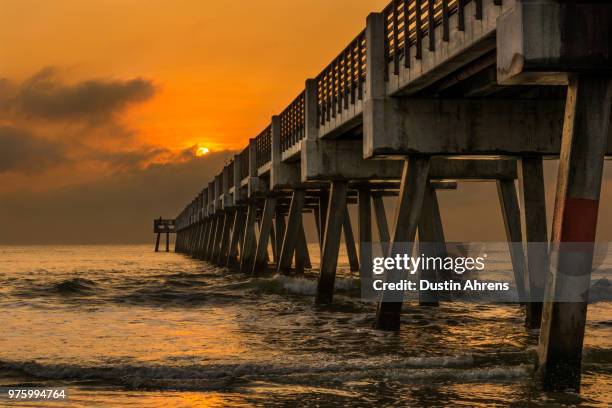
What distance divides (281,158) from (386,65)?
1435 cm

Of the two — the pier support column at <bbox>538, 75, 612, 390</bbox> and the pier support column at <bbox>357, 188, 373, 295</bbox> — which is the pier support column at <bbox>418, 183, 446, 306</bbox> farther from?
the pier support column at <bbox>538, 75, 612, 390</bbox>

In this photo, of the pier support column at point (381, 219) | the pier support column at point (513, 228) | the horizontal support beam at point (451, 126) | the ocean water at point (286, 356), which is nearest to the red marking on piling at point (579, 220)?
the ocean water at point (286, 356)

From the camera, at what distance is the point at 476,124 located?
52.0 feet

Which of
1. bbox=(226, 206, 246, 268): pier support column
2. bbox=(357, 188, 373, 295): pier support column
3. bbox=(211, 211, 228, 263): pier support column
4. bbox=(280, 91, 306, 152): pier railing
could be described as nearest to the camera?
bbox=(280, 91, 306, 152): pier railing

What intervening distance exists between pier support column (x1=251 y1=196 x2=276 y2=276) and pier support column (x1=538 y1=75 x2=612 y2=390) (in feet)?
91.0

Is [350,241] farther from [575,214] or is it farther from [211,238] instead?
[575,214]

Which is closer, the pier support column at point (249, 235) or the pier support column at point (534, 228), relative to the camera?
the pier support column at point (534, 228)

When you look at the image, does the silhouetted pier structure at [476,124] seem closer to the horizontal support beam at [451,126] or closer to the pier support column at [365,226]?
the horizontal support beam at [451,126]

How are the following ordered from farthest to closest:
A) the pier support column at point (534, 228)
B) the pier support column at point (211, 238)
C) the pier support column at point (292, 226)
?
the pier support column at point (211, 238) → the pier support column at point (292, 226) → the pier support column at point (534, 228)

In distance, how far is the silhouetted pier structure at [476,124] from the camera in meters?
9.55

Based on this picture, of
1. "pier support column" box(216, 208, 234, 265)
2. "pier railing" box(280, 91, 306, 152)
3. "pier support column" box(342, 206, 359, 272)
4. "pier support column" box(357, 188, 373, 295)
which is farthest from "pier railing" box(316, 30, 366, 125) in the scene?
"pier support column" box(216, 208, 234, 265)

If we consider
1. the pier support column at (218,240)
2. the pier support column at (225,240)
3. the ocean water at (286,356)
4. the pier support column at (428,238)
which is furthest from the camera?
the pier support column at (218,240)

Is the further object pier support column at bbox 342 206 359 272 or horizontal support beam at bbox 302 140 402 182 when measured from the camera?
pier support column at bbox 342 206 359 272

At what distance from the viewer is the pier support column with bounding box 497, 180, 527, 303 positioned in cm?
2100
